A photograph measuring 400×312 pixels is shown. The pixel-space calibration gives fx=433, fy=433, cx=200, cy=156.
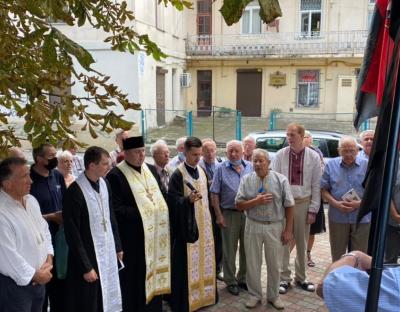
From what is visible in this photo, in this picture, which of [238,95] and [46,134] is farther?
[238,95]

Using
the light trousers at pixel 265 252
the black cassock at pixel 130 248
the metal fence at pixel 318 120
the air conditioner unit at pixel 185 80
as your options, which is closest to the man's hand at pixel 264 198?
the light trousers at pixel 265 252

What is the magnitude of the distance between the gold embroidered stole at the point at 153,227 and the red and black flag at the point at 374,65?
7.50 ft

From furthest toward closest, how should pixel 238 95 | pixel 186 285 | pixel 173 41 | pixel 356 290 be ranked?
1. pixel 238 95
2. pixel 173 41
3. pixel 186 285
4. pixel 356 290

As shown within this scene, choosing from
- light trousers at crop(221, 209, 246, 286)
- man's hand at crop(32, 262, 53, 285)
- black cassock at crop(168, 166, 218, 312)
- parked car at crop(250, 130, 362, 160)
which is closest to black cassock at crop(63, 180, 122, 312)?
man's hand at crop(32, 262, 53, 285)

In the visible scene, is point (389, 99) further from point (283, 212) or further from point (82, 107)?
point (283, 212)

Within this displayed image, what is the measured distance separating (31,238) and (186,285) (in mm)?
1849

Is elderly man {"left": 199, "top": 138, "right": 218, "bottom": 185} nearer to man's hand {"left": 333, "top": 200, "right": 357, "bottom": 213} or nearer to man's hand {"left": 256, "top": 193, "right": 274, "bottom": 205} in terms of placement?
man's hand {"left": 256, "top": 193, "right": 274, "bottom": 205}

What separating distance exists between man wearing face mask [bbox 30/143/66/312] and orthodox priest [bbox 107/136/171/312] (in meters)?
0.55

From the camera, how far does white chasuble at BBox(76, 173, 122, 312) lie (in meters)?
3.80

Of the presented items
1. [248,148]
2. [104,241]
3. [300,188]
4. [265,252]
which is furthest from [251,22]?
[104,241]

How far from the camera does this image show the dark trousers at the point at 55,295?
13.7 feet

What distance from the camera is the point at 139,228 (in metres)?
4.24

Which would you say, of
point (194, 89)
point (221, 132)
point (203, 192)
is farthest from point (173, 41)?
point (203, 192)

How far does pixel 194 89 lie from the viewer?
25.1m
